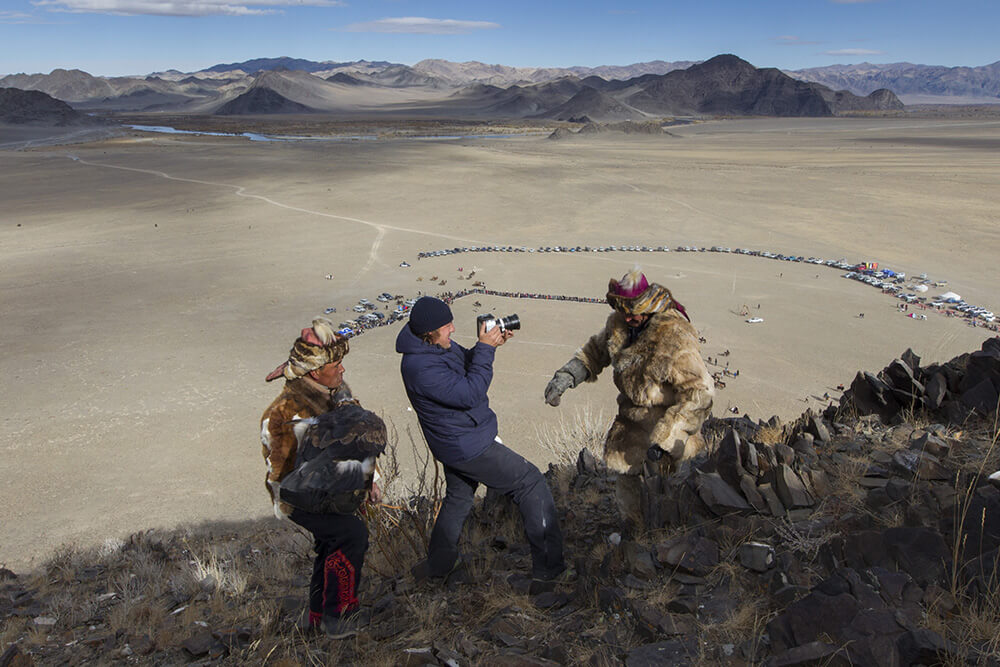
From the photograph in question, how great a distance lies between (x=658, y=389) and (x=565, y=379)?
1.87 feet

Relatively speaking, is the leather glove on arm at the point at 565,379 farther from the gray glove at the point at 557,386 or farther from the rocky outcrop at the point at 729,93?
the rocky outcrop at the point at 729,93

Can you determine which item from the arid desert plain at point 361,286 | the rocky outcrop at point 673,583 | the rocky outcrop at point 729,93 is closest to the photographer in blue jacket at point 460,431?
the rocky outcrop at point 673,583

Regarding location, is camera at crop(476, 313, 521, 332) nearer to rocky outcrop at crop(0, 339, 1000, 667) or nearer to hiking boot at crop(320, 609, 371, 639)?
rocky outcrop at crop(0, 339, 1000, 667)

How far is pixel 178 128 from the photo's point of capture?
89.6 m

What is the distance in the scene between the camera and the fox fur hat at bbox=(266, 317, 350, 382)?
328 centimetres

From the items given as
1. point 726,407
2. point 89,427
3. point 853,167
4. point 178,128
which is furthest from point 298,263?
point 178,128

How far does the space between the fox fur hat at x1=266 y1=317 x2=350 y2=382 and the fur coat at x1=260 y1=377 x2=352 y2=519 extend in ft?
0.26

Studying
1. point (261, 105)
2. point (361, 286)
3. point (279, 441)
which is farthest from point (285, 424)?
point (261, 105)

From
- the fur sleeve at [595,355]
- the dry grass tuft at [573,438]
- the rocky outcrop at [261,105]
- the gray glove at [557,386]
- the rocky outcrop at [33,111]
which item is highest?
the rocky outcrop at [261,105]

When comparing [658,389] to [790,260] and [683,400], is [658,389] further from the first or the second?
[790,260]

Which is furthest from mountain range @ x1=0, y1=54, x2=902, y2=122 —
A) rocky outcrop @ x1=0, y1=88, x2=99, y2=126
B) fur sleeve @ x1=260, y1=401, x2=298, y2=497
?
fur sleeve @ x1=260, y1=401, x2=298, y2=497

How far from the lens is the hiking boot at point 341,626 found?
10.5ft

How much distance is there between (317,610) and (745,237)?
20.0m

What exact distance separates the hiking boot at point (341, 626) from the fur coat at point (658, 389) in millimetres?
1754
